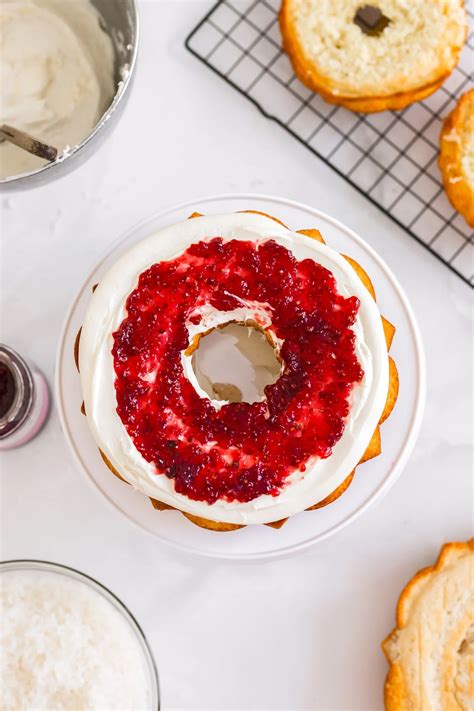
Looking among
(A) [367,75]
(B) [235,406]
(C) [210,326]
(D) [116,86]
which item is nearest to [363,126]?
(A) [367,75]

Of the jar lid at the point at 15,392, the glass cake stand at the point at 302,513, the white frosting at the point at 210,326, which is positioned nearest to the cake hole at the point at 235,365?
the white frosting at the point at 210,326

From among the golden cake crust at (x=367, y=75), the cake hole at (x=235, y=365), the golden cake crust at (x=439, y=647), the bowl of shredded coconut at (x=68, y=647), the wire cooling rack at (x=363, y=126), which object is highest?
the golden cake crust at (x=367, y=75)

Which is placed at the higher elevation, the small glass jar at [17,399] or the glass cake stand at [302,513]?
the glass cake stand at [302,513]

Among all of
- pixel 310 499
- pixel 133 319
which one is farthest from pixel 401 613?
pixel 133 319

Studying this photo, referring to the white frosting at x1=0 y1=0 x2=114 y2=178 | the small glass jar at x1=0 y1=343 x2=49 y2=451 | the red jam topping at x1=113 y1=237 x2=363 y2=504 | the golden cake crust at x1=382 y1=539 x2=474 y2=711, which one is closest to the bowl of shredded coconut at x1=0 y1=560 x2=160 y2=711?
the small glass jar at x1=0 y1=343 x2=49 y2=451

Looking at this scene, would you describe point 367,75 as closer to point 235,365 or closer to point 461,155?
point 461,155

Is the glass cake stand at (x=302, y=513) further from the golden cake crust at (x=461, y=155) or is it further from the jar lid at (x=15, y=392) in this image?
the golden cake crust at (x=461, y=155)

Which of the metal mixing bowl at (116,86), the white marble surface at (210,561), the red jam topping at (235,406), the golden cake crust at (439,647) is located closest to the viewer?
the red jam topping at (235,406)
